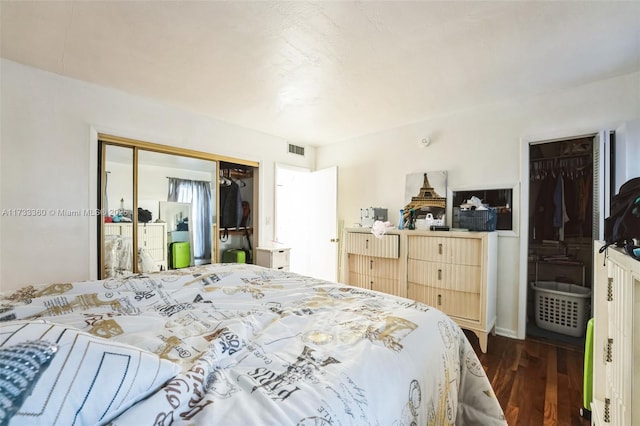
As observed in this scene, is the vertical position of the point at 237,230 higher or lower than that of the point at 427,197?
lower

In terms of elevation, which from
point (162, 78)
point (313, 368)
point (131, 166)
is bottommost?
point (313, 368)

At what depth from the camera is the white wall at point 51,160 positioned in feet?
6.50

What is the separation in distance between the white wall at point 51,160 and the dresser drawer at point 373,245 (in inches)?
96.1

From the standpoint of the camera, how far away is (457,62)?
77.9 inches

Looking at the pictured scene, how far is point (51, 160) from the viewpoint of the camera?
2139 mm

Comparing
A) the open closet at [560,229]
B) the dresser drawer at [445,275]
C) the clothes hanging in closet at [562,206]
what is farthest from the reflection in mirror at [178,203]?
the clothes hanging in closet at [562,206]

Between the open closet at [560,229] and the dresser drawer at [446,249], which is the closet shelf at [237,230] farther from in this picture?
the open closet at [560,229]

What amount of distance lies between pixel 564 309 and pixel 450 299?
1.16 meters

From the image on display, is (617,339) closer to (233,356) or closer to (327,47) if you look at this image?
(233,356)

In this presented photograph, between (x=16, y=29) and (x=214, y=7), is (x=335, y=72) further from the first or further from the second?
(x=16, y=29)

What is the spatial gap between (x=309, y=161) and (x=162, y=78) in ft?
7.85

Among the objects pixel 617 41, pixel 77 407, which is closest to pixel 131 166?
pixel 77 407

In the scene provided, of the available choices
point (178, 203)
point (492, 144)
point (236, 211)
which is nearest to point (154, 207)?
point (178, 203)

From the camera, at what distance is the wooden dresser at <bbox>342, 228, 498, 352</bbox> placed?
2.40 m
